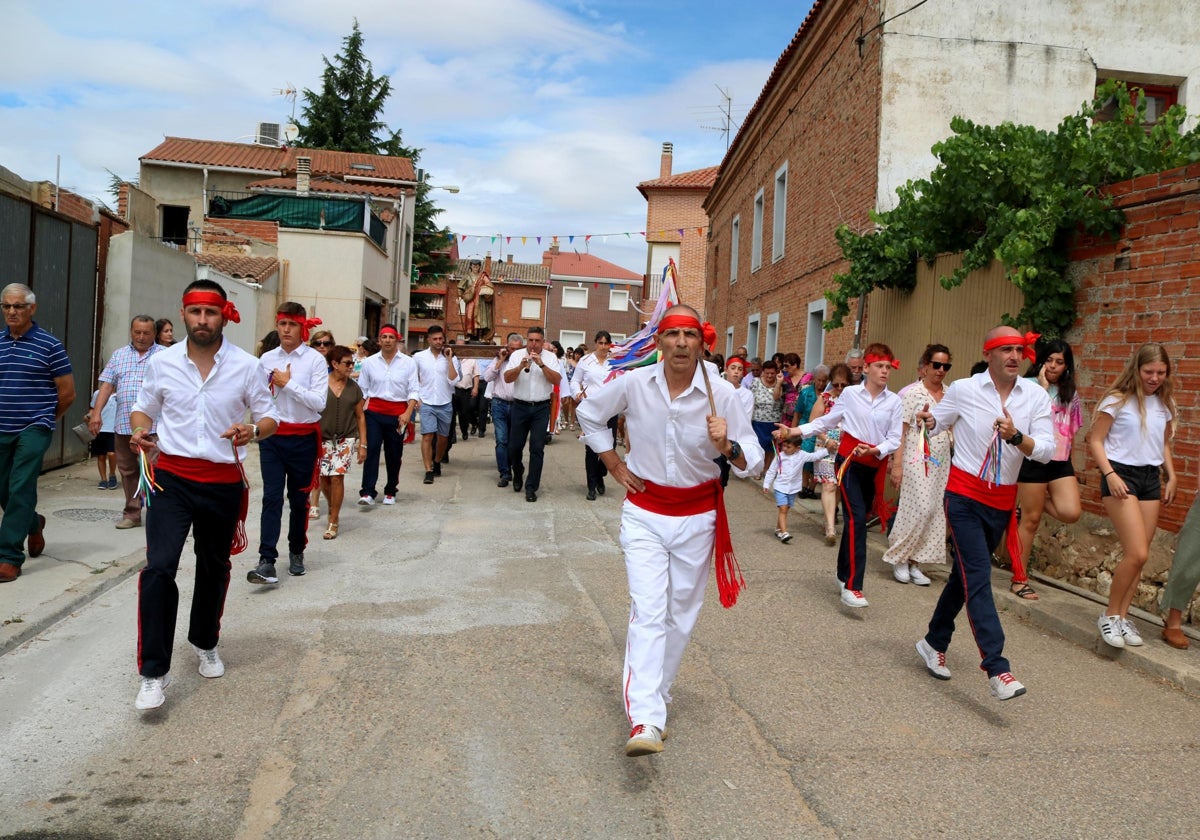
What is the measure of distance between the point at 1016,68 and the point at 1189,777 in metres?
11.4

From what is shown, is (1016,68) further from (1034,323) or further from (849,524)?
(849,524)

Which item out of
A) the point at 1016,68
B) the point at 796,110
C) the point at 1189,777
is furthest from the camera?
the point at 796,110

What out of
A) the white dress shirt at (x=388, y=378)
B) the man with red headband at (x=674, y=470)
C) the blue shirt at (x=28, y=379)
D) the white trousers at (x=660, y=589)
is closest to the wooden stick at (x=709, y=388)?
the man with red headband at (x=674, y=470)

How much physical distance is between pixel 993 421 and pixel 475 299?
20.6m

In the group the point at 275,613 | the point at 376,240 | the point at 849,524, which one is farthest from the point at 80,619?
the point at 376,240

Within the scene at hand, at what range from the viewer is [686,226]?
44812 mm

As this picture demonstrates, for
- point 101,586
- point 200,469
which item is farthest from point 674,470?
point 101,586

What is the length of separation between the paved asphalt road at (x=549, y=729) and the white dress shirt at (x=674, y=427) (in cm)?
118

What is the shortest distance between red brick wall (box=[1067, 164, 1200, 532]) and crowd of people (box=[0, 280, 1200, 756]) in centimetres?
67

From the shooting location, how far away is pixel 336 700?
4598mm

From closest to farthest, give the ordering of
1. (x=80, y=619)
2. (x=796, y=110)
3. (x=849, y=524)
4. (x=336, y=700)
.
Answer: (x=336, y=700) < (x=80, y=619) < (x=849, y=524) < (x=796, y=110)

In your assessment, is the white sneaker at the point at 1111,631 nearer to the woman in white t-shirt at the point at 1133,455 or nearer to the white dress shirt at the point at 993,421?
the woman in white t-shirt at the point at 1133,455

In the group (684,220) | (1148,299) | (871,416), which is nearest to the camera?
(871,416)

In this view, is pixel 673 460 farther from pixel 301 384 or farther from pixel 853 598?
pixel 301 384
